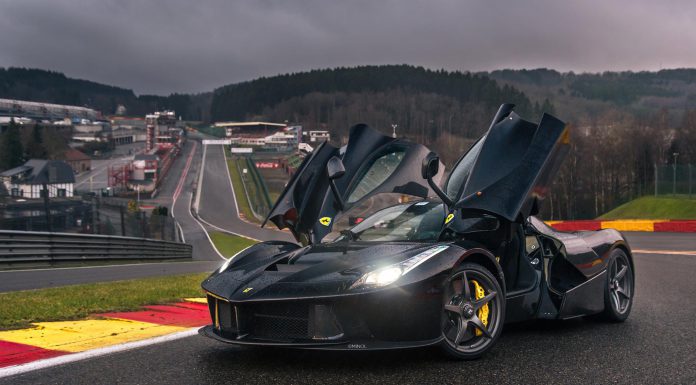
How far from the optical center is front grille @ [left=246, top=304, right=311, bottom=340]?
4023mm

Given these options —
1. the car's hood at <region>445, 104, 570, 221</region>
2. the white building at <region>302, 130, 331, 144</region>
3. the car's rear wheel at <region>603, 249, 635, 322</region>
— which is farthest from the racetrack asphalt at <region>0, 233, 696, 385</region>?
the white building at <region>302, 130, 331, 144</region>

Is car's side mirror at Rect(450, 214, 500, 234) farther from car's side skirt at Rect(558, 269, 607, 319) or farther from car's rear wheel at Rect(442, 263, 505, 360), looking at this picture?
car's side skirt at Rect(558, 269, 607, 319)

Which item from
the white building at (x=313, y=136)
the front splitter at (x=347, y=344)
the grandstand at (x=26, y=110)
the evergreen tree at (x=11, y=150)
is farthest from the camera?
the grandstand at (x=26, y=110)

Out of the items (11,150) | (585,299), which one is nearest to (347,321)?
(585,299)

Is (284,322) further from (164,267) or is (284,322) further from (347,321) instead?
(164,267)

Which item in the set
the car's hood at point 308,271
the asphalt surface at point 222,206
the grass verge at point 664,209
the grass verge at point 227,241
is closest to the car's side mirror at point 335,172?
the car's hood at point 308,271

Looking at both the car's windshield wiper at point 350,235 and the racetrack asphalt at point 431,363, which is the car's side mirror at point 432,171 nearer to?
the car's windshield wiper at point 350,235

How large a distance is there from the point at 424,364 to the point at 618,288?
113 inches

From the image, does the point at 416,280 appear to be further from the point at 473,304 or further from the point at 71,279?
→ the point at 71,279

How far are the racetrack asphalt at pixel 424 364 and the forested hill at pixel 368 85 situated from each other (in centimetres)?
7750

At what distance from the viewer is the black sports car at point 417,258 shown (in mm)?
4039

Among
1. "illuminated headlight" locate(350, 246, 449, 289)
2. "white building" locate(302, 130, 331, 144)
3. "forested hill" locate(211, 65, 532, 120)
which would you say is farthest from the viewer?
"forested hill" locate(211, 65, 532, 120)

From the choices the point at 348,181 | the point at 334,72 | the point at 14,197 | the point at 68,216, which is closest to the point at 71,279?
the point at 14,197

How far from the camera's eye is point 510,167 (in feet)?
16.6
